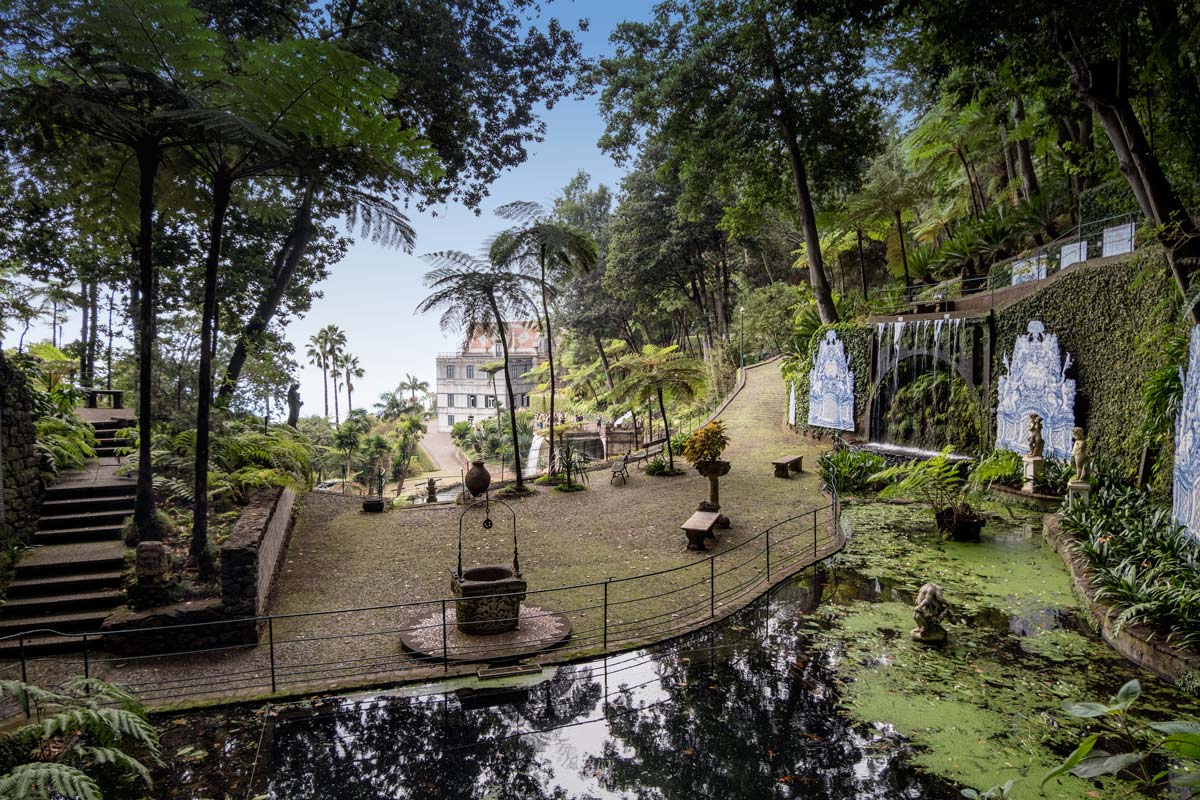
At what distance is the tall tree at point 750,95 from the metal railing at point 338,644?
13.9 m

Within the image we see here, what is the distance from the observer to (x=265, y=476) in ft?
33.4

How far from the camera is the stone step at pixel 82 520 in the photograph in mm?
8555

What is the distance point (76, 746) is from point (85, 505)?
5.84 meters

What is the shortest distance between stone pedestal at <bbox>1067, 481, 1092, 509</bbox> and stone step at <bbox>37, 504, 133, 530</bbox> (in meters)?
13.9

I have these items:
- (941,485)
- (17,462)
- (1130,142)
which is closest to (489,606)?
(17,462)

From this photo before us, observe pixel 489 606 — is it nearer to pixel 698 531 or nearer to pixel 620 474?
Answer: pixel 698 531

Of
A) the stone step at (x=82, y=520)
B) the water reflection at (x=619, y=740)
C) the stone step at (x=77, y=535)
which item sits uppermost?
the stone step at (x=82, y=520)

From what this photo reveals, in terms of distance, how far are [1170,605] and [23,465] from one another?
13394 millimetres

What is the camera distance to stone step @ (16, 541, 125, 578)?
A: 7555 mm

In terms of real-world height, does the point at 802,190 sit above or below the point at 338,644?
above

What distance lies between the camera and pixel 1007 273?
1662 centimetres

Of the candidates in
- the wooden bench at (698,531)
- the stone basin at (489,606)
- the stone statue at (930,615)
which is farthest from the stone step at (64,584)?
the stone statue at (930,615)

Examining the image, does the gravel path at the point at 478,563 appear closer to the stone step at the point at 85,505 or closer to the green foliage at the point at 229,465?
the green foliage at the point at 229,465

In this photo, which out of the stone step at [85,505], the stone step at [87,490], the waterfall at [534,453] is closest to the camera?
the stone step at [85,505]
